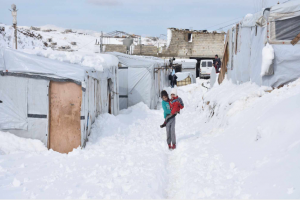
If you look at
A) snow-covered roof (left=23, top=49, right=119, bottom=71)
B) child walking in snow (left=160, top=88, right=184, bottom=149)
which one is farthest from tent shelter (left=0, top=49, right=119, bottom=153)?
child walking in snow (left=160, top=88, right=184, bottom=149)

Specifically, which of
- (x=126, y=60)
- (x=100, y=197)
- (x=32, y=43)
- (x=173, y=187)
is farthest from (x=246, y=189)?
(x=32, y=43)

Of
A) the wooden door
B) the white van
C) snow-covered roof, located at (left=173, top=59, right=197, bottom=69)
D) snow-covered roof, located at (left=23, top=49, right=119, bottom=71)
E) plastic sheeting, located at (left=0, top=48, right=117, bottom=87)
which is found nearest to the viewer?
plastic sheeting, located at (left=0, top=48, right=117, bottom=87)

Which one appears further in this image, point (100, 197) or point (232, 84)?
point (232, 84)

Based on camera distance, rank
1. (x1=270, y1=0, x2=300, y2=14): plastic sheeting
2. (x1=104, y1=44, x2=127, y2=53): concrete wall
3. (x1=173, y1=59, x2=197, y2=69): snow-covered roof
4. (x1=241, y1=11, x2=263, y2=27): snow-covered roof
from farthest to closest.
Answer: (x1=104, y1=44, x2=127, y2=53): concrete wall
(x1=173, y1=59, x2=197, y2=69): snow-covered roof
(x1=241, y1=11, x2=263, y2=27): snow-covered roof
(x1=270, y1=0, x2=300, y2=14): plastic sheeting

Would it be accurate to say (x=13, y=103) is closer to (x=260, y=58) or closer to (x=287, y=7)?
(x=260, y=58)

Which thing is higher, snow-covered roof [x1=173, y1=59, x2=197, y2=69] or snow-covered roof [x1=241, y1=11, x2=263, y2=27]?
snow-covered roof [x1=241, y1=11, x2=263, y2=27]

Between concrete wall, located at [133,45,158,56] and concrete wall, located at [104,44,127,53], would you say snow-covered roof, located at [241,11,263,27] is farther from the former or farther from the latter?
concrete wall, located at [133,45,158,56]

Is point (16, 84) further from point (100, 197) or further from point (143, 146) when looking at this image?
point (100, 197)

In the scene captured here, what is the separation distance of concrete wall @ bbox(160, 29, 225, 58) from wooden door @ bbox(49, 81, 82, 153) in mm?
32523

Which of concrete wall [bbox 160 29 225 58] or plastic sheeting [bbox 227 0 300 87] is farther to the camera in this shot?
concrete wall [bbox 160 29 225 58]

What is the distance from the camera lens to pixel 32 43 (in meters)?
33.8

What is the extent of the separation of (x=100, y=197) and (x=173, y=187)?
137 centimetres

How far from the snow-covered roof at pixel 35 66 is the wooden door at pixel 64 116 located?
0.96 feet

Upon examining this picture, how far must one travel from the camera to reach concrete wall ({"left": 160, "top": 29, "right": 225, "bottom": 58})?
40312mm
